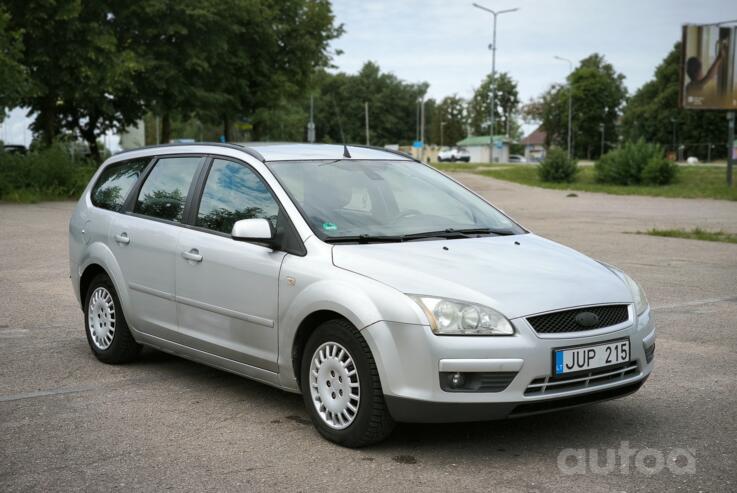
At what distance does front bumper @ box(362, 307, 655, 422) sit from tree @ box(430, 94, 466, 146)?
133199 mm

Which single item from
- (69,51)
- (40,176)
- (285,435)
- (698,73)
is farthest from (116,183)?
(698,73)

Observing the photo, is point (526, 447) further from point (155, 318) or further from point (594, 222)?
point (594, 222)

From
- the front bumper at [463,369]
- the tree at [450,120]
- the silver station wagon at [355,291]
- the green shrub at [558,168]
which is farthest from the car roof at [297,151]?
the tree at [450,120]

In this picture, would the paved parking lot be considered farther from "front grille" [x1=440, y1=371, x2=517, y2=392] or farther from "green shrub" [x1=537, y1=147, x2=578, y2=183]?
"green shrub" [x1=537, y1=147, x2=578, y2=183]

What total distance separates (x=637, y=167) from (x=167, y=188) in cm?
3806

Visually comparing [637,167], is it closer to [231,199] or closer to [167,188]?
[167,188]

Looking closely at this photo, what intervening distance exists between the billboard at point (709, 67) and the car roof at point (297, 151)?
3553cm

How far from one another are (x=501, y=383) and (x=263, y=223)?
163cm

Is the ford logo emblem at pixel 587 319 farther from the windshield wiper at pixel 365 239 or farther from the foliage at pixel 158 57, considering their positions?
the foliage at pixel 158 57

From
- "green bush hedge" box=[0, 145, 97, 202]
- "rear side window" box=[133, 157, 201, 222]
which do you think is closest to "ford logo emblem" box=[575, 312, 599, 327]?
"rear side window" box=[133, 157, 201, 222]

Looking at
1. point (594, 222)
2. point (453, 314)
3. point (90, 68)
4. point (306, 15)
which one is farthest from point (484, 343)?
point (306, 15)

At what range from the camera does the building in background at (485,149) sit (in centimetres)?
9644

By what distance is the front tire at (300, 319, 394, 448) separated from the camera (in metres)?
4.70

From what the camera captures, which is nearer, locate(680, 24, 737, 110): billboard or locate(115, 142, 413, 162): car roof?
locate(115, 142, 413, 162): car roof
